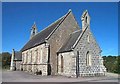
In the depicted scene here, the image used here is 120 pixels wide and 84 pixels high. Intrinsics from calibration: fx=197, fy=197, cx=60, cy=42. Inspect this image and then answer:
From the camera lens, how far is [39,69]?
32969 millimetres

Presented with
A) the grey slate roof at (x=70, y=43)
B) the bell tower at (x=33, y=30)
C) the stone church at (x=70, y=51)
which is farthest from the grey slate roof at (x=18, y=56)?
the grey slate roof at (x=70, y=43)

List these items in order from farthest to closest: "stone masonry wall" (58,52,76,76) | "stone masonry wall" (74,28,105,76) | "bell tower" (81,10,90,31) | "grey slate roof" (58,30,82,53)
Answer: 1. "bell tower" (81,10,90,31)
2. "grey slate roof" (58,30,82,53)
3. "stone masonry wall" (74,28,105,76)
4. "stone masonry wall" (58,52,76,76)

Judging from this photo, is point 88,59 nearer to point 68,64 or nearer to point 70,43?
point 68,64

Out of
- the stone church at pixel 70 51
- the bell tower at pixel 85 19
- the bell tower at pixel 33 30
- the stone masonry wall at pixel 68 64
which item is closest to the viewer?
the stone masonry wall at pixel 68 64

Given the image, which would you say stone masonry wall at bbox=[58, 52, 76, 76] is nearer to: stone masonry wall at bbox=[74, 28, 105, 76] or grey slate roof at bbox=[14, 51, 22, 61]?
stone masonry wall at bbox=[74, 28, 105, 76]

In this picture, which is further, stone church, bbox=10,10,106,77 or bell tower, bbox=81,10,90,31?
bell tower, bbox=81,10,90,31

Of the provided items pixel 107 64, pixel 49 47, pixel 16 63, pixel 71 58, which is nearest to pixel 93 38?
pixel 71 58

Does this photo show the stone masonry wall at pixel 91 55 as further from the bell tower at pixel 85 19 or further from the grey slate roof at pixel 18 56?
the grey slate roof at pixel 18 56

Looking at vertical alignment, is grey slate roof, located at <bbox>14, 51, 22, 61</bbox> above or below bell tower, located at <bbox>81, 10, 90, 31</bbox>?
below

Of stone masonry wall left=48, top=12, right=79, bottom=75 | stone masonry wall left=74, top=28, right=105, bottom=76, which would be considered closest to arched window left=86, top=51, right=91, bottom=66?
stone masonry wall left=74, top=28, right=105, bottom=76

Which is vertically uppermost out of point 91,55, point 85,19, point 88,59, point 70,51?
point 85,19

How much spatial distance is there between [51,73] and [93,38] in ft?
28.0

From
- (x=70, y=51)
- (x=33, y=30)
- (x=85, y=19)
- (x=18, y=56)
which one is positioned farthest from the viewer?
(x=33, y=30)

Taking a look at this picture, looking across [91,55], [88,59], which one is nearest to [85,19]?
[91,55]
